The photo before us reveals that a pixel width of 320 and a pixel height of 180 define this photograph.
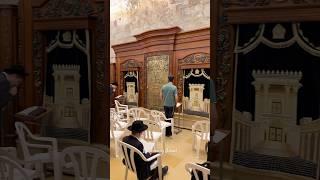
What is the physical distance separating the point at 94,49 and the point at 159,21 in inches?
133

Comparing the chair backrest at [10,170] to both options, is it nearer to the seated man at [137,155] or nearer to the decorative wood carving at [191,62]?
the seated man at [137,155]

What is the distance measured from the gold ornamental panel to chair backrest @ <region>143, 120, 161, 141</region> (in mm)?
369

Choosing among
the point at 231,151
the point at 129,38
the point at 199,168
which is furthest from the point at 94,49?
the point at 129,38

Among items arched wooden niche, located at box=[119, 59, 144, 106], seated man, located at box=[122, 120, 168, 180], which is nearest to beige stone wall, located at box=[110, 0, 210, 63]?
arched wooden niche, located at box=[119, 59, 144, 106]

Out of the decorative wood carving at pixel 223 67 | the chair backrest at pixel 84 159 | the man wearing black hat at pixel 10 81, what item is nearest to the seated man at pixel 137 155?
the chair backrest at pixel 84 159

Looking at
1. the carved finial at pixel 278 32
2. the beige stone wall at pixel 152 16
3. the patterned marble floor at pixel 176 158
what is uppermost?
the beige stone wall at pixel 152 16

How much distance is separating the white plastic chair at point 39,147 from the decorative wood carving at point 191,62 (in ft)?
9.43

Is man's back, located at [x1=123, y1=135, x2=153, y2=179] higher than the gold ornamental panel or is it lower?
lower

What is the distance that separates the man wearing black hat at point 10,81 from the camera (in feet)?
3.76

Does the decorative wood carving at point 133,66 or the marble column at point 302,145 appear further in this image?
the decorative wood carving at point 133,66

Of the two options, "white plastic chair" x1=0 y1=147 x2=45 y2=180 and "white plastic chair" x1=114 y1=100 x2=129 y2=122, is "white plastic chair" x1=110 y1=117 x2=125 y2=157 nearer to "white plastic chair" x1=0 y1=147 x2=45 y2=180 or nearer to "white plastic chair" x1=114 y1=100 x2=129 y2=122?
"white plastic chair" x1=114 y1=100 x2=129 y2=122

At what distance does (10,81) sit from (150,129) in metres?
1.87

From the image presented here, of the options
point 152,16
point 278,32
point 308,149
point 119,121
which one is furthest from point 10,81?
point 152,16

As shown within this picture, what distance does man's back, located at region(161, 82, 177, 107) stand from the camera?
346 centimetres
